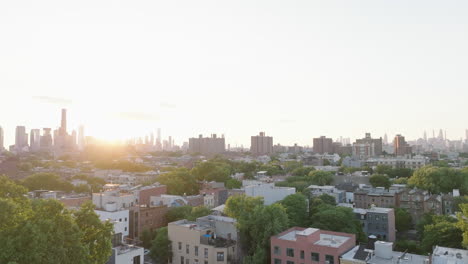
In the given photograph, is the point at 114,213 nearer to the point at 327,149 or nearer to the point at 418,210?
the point at 418,210

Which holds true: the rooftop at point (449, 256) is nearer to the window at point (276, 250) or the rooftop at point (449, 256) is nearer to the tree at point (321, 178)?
the window at point (276, 250)

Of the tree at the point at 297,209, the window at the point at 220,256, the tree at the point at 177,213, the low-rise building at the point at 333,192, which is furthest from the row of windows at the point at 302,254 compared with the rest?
the low-rise building at the point at 333,192

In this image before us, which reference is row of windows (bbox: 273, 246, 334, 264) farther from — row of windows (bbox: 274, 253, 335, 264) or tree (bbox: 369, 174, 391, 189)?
tree (bbox: 369, 174, 391, 189)

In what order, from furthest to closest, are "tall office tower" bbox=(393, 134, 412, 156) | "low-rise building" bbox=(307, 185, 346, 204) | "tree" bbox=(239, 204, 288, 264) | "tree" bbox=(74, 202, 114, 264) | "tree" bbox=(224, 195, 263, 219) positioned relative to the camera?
"tall office tower" bbox=(393, 134, 412, 156)
"low-rise building" bbox=(307, 185, 346, 204)
"tree" bbox=(224, 195, 263, 219)
"tree" bbox=(239, 204, 288, 264)
"tree" bbox=(74, 202, 114, 264)

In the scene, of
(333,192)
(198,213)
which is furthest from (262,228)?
(333,192)

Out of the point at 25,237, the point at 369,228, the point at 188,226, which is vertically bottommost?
the point at 369,228

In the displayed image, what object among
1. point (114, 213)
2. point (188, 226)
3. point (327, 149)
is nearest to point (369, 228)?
point (188, 226)


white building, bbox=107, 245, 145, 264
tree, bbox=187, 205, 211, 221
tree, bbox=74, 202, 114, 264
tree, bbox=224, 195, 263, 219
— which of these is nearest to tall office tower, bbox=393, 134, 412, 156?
tree, bbox=187, 205, 211, 221

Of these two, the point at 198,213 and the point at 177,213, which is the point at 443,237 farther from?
the point at 177,213
